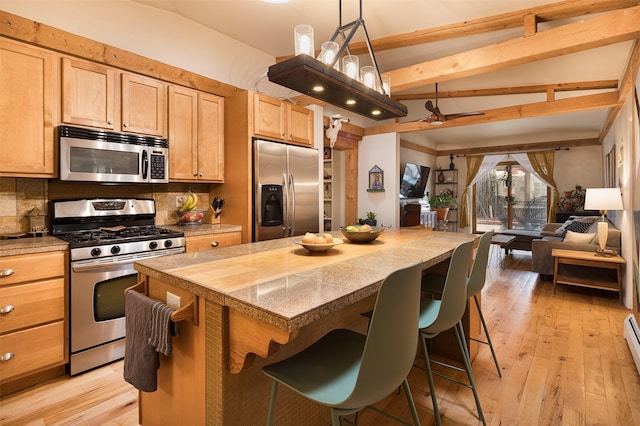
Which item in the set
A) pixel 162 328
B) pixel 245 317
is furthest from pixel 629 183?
pixel 162 328

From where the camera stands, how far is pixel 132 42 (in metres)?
3.06

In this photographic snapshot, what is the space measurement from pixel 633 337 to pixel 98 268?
4079 millimetres

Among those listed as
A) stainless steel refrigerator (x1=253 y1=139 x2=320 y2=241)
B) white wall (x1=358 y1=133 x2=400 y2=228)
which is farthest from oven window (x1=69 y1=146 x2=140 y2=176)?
white wall (x1=358 y1=133 x2=400 y2=228)

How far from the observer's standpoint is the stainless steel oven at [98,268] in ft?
7.66

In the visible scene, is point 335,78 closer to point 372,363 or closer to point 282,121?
point 372,363

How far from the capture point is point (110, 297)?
2508mm

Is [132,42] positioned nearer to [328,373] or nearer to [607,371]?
[328,373]

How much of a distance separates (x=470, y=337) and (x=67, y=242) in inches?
118

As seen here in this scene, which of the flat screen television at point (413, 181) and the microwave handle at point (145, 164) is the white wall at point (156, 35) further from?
the flat screen television at point (413, 181)

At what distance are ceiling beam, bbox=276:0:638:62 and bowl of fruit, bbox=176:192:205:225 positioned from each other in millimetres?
2450

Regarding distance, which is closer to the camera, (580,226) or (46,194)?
(46,194)

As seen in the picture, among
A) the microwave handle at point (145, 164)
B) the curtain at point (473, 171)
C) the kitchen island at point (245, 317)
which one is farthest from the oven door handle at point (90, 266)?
the curtain at point (473, 171)

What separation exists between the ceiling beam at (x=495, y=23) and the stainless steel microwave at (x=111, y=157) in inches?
96.2

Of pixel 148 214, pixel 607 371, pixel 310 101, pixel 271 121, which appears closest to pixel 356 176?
pixel 310 101
